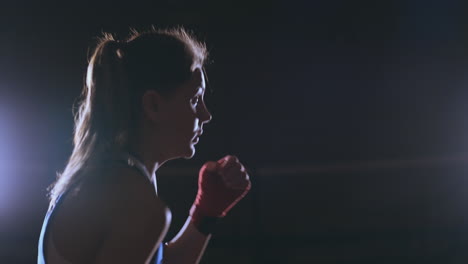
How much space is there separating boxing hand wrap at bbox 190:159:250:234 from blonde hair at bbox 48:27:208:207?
28 centimetres

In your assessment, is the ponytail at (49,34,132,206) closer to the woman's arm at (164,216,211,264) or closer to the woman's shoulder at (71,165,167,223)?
the woman's shoulder at (71,165,167,223)

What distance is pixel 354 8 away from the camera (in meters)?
3.11

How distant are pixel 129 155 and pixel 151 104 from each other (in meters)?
0.10

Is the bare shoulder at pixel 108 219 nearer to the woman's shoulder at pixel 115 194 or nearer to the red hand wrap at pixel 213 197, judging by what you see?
the woman's shoulder at pixel 115 194

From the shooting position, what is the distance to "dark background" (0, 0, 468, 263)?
284 cm

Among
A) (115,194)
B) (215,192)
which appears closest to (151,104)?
A: (115,194)

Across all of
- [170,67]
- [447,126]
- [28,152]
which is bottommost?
[447,126]

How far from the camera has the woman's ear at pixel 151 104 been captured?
0.69 metres

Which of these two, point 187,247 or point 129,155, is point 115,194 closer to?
point 129,155

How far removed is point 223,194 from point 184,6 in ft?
7.67

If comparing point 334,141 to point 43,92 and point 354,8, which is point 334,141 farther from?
point 43,92

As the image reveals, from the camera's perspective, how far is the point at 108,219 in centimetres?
54

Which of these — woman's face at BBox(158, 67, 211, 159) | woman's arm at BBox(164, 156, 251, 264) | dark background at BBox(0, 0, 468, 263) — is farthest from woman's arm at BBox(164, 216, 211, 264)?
dark background at BBox(0, 0, 468, 263)

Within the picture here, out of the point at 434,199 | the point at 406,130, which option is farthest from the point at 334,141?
the point at 434,199
